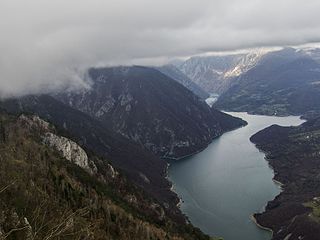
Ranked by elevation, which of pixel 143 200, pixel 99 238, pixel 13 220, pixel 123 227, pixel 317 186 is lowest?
pixel 317 186

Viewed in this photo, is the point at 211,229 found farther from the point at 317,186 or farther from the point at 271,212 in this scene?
the point at 317,186

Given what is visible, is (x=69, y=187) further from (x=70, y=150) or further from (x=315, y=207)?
(x=315, y=207)

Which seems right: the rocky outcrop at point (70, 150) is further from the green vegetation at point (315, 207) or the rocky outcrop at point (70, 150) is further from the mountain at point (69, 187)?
the green vegetation at point (315, 207)

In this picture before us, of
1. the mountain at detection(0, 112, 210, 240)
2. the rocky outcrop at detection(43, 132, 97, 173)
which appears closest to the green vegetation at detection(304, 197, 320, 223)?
the mountain at detection(0, 112, 210, 240)

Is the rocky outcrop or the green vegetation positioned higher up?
the rocky outcrop

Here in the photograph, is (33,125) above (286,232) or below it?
above

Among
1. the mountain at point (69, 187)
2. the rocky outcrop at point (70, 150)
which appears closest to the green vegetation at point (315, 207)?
the mountain at point (69, 187)

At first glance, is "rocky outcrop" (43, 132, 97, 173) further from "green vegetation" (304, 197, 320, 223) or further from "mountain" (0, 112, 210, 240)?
"green vegetation" (304, 197, 320, 223)

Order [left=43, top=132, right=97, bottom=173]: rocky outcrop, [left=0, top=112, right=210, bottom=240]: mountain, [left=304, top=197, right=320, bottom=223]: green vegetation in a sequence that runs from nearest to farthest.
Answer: [left=0, top=112, right=210, bottom=240]: mountain < [left=43, top=132, right=97, bottom=173]: rocky outcrop < [left=304, top=197, right=320, bottom=223]: green vegetation

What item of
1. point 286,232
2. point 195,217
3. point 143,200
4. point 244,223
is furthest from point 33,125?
point 286,232
